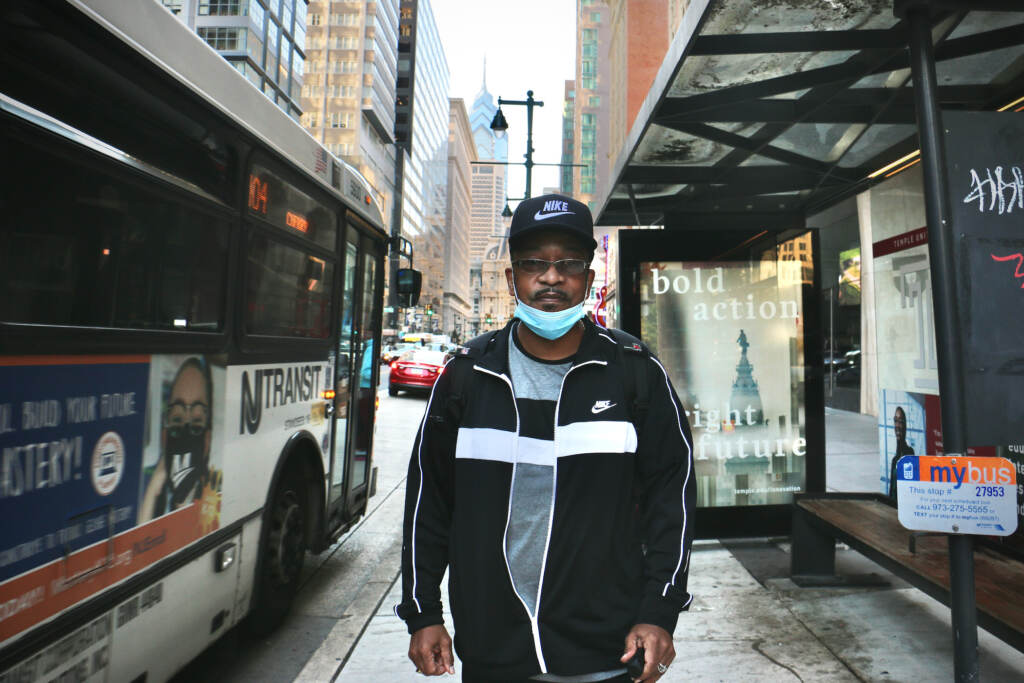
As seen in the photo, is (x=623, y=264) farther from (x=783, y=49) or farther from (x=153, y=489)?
(x=153, y=489)

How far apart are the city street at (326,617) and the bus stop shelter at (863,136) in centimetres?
315

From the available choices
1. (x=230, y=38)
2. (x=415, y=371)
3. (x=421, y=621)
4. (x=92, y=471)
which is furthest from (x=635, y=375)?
(x=230, y=38)

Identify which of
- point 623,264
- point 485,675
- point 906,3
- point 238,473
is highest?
point 906,3

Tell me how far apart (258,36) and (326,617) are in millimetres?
44200

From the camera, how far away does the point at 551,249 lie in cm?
193

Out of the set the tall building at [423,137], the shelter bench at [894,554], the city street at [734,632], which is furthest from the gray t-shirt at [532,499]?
the tall building at [423,137]

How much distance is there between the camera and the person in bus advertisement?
263 cm

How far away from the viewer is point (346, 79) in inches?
3312

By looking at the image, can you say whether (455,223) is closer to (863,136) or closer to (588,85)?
(588,85)

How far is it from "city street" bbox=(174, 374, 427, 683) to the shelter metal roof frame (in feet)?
13.6

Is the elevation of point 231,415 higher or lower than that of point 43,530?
higher

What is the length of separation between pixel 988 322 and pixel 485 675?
2363 mm

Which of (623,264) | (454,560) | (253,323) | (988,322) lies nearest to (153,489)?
(253,323)

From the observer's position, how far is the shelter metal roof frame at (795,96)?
12.6 ft
